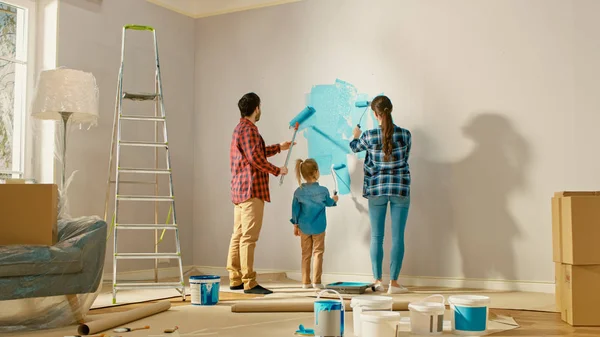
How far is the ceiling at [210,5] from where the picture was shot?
20.2 feet

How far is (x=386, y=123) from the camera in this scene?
16.2 feet

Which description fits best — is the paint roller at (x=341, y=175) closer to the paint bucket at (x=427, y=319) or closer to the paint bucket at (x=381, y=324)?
the paint bucket at (x=427, y=319)

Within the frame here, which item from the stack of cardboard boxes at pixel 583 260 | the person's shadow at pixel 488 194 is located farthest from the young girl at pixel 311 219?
the stack of cardboard boxes at pixel 583 260

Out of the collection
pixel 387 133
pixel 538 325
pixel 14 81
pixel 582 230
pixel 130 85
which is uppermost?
pixel 130 85

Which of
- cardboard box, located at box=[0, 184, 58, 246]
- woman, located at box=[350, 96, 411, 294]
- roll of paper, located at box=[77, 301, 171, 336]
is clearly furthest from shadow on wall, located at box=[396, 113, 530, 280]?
cardboard box, located at box=[0, 184, 58, 246]

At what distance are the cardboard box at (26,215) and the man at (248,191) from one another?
60.8 inches

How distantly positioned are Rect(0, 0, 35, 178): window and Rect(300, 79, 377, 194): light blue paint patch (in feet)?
7.37

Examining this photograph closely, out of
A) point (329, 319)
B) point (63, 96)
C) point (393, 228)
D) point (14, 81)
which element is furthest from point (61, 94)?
point (329, 319)

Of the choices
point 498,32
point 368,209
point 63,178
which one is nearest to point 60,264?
point 63,178

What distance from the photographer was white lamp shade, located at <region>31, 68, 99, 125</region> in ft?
14.8

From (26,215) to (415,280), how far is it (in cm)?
300

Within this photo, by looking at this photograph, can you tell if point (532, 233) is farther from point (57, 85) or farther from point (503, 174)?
point (57, 85)

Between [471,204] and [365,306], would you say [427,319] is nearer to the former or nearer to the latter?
[365,306]

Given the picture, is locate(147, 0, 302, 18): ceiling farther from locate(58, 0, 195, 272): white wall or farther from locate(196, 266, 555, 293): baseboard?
locate(196, 266, 555, 293): baseboard
